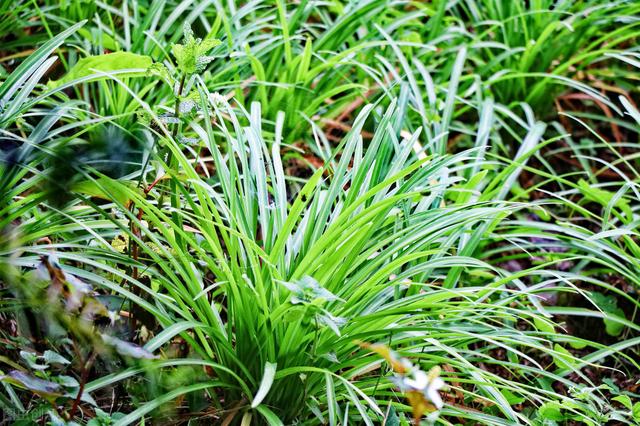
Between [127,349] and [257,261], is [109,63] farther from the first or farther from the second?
[127,349]

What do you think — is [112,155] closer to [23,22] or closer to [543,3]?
[23,22]

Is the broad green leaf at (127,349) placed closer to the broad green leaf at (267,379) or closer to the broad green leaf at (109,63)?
the broad green leaf at (267,379)

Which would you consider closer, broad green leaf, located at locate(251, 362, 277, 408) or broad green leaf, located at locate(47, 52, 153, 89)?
broad green leaf, located at locate(251, 362, 277, 408)

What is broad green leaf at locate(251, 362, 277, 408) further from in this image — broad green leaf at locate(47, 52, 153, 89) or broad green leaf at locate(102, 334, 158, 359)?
broad green leaf at locate(47, 52, 153, 89)

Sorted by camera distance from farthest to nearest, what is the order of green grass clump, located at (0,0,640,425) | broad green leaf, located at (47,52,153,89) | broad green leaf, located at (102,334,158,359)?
broad green leaf, located at (47,52,153,89)
green grass clump, located at (0,0,640,425)
broad green leaf, located at (102,334,158,359)


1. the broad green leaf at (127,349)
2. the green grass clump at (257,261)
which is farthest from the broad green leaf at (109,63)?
the broad green leaf at (127,349)

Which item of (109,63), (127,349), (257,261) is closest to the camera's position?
(127,349)

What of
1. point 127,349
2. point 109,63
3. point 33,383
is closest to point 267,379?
point 127,349

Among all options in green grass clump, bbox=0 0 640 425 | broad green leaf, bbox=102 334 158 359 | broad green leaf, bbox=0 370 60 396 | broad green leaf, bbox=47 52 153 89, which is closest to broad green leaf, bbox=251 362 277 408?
green grass clump, bbox=0 0 640 425

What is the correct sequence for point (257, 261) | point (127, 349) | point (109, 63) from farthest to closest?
1. point (109, 63)
2. point (257, 261)
3. point (127, 349)

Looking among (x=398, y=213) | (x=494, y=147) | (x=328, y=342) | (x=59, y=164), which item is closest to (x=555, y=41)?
(x=494, y=147)

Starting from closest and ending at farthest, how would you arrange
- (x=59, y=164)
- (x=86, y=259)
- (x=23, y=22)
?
1. (x=59, y=164)
2. (x=86, y=259)
3. (x=23, y=22)
